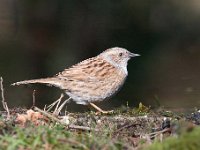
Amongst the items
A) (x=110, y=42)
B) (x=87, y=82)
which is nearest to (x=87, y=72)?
(x=87, y=82)

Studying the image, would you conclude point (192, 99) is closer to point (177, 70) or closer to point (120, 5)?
point (177, 70)

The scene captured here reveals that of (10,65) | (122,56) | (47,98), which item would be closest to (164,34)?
(10,65)

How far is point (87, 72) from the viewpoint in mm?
8625

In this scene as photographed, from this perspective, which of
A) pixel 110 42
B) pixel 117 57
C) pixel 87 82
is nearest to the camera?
pixel 87 82

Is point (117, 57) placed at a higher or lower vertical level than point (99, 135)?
higher

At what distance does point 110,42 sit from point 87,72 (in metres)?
9.41

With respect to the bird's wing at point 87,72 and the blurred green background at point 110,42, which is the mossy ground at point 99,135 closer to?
the bird's wing at point 87,72

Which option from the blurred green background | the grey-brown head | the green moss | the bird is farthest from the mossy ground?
the blurred green background

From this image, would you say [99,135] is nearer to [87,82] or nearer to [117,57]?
[87,82]

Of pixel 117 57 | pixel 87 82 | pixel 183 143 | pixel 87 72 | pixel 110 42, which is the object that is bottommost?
pixel 183 143

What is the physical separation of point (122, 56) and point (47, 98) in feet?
9.79

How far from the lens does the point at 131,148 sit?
5047 millimetres

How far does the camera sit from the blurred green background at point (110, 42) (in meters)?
12.7

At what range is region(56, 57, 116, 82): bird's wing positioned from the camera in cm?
858
